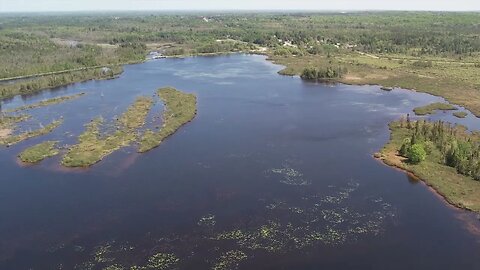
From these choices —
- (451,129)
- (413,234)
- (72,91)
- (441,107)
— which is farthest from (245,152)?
(72,91)

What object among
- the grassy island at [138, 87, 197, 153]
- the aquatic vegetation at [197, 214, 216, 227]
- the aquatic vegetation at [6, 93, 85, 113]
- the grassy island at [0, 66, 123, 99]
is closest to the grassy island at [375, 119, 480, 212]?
the aquatic vegetation at [197, 214, 216, 227]

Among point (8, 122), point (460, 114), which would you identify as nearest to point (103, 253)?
point (8, 122)

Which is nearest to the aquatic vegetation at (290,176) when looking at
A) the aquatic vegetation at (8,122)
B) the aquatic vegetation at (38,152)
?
the aquatic vegetation at (38,152)

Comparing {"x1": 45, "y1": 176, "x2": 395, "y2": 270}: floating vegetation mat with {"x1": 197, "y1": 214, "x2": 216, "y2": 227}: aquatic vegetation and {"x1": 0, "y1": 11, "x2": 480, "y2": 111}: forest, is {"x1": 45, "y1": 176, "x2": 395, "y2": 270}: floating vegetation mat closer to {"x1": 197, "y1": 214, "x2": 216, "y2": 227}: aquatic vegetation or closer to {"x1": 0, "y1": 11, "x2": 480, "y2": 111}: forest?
{"x1": 197, "y1": 214, "x2": 216, "y2": 227}: aquatic vegetation

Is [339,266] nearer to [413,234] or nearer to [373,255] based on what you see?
[373,255]

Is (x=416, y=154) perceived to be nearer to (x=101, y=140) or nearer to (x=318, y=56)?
(x=101, y=140)

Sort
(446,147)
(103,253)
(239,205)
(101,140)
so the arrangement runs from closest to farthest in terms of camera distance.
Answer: (103,253)
(239,205)
(446,147)
(101,140)

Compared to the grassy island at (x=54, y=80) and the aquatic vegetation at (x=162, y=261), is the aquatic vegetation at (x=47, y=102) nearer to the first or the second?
the grassy island at (x=54, y=80)
